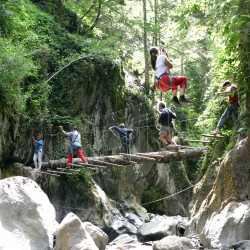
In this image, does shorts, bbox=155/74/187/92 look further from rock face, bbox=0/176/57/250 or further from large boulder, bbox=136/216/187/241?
large boulder, bbox=136/216/187/241

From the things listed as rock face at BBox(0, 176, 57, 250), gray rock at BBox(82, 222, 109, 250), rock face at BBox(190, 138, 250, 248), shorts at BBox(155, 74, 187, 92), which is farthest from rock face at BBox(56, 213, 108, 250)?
shorts at BBox(155, 74, 187, 92)

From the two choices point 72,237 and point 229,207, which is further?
point 229,207

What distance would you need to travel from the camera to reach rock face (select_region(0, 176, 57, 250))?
195 inches

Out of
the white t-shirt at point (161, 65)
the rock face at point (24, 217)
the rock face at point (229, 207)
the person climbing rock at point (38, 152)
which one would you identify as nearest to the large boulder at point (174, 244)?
the rock face at point (229, 207)

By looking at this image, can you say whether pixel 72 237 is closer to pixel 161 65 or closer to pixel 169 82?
pixel 169 82

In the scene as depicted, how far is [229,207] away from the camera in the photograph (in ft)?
17.7

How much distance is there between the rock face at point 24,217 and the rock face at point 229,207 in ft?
8.96

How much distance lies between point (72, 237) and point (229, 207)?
263 cm

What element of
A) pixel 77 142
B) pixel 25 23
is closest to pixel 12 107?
pixel 77 142

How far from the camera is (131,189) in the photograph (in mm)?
12844

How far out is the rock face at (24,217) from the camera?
4953 millimetres

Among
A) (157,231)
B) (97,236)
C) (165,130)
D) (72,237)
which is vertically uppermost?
(165,130)

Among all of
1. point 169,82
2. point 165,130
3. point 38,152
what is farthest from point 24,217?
point 38,152

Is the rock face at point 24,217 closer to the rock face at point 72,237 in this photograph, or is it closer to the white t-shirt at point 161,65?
the rock face at point 72,237
